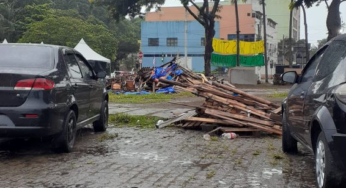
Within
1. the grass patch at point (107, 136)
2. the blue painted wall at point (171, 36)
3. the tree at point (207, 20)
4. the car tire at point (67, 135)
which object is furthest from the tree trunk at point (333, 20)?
the blue painted wall at point (171, 36)

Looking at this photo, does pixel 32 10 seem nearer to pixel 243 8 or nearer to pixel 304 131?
pixel 243 8

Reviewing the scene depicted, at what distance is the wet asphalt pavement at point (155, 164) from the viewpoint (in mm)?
5230

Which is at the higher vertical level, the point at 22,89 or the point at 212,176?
the point at 22,89

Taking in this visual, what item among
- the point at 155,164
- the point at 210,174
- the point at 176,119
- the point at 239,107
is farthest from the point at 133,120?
the point at 210,174

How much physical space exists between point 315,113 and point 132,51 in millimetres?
75360

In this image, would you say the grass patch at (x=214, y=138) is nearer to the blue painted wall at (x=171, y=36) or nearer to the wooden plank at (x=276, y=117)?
the wooden plank at (x=276, y=117)

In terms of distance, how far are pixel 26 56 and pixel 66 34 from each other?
50.4 meters

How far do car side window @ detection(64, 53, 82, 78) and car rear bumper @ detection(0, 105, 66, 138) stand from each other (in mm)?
1300

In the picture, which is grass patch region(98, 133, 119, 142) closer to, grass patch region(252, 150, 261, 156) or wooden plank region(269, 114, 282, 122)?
grass patch region(252, 150, 261, 156)

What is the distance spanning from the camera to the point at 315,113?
188 inches

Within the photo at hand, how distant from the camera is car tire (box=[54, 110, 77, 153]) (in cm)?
661

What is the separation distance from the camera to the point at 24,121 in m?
6.03

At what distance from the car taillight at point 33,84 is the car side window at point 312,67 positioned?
3548 millimetres

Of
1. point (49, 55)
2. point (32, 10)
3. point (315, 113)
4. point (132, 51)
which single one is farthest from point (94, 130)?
point (132, 51)
